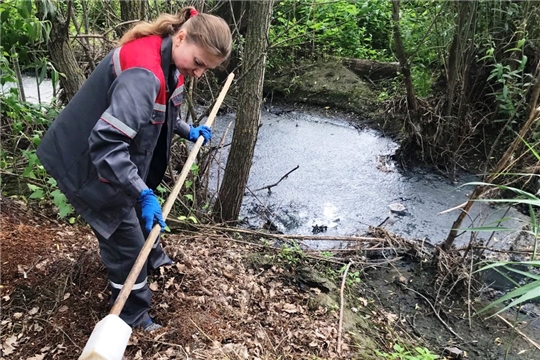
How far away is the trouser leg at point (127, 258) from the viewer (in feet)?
7.30

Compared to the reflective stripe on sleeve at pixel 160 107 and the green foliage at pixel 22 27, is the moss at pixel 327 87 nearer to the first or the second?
the green foliage at pixel 22 27

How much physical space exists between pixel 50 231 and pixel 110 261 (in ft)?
3.71

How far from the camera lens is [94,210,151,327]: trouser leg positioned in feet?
7.30

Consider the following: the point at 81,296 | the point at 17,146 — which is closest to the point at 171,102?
the point at 81,296

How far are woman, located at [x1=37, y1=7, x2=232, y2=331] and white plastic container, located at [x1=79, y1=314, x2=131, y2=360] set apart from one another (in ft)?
1.59

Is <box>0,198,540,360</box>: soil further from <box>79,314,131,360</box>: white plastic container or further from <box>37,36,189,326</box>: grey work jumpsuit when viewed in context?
<box>79,314,131,360</box>: white plastic container

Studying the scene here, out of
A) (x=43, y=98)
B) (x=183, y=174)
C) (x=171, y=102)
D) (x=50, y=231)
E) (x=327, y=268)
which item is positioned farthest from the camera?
(x=43, y=98)

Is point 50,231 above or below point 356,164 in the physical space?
above

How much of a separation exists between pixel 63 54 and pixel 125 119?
6.97 ft

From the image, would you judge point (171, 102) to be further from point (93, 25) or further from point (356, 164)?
→ point (356, 164)

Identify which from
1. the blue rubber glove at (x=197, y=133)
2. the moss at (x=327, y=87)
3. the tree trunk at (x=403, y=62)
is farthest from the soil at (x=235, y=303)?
the moss at (x=327, y=87)

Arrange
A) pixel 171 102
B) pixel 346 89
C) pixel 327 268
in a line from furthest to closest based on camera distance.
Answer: pixel 346 89, pixel 327 268, pixel 171 102

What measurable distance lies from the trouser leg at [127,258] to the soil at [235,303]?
14cm

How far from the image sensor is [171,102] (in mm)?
2273
